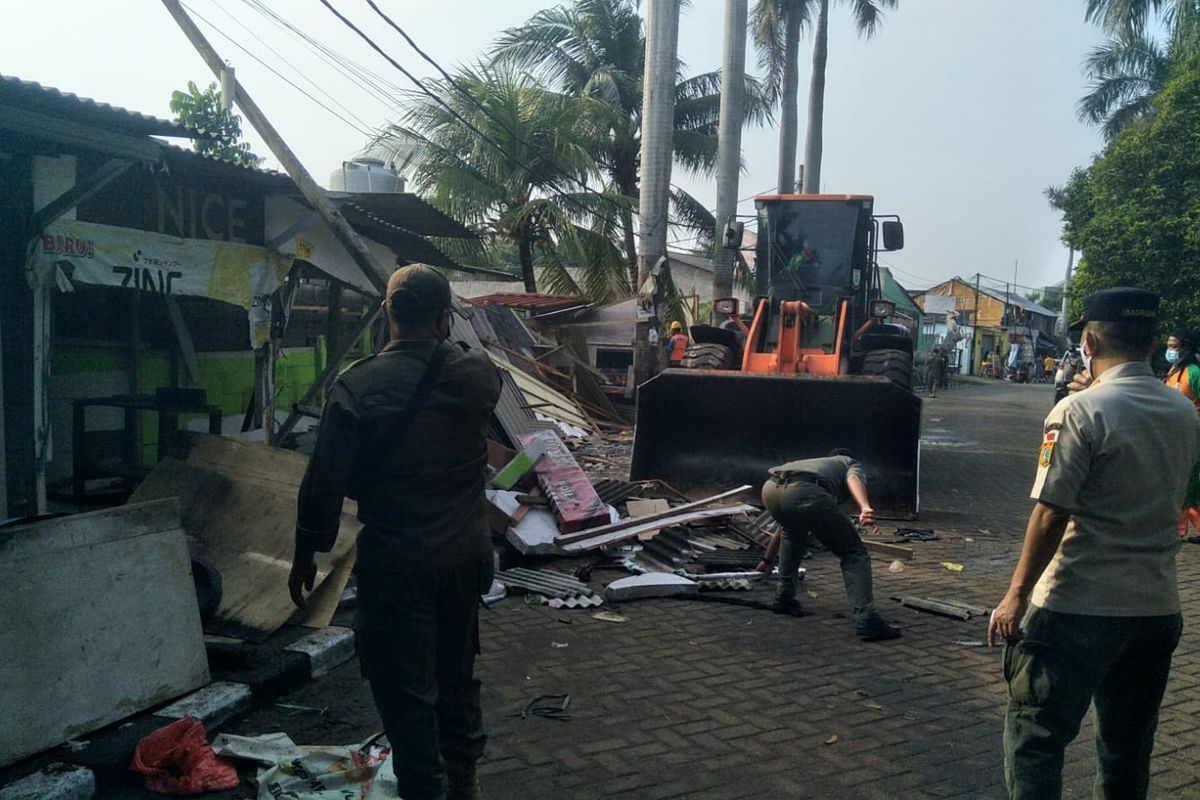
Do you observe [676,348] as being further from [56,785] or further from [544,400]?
[56,785]

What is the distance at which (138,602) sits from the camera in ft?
13.0

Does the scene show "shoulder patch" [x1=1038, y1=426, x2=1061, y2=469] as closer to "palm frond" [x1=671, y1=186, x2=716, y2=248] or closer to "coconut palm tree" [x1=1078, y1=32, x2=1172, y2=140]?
"palm frond" [x1=671, y1=186, x2=716, y2=248]

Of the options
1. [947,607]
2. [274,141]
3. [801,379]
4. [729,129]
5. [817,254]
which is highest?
[729,129]

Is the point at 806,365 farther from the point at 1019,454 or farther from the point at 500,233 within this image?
the point at 500,233

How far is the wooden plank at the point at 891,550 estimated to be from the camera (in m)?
7.45

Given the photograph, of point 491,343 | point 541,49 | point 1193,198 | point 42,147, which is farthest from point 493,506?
point 541,49

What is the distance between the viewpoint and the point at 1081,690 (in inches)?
108

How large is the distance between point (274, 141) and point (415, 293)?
472 cm

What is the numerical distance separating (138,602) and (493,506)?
3.44 m

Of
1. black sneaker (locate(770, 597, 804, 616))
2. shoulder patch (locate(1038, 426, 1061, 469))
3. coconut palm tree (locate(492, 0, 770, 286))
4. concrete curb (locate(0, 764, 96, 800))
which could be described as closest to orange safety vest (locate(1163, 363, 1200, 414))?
black sneaker (locate(770, 597, 804, 616))

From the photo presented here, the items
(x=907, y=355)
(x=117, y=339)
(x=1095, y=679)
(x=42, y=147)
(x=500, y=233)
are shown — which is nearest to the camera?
(x=1095, y=679)

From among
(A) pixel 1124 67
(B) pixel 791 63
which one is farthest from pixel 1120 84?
(B) pixel 791 63

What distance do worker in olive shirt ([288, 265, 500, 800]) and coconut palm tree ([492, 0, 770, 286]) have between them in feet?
72.8

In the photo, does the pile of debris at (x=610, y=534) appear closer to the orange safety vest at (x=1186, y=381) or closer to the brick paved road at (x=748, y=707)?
the brick paved road at (x=748, y=707)
